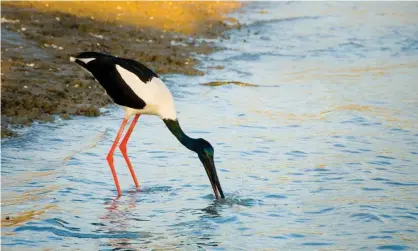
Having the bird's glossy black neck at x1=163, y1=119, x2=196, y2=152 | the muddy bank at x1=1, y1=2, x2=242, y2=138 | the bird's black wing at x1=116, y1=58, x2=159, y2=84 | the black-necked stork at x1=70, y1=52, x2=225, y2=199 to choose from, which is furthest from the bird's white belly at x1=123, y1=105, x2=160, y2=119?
the muddy bank at x1=1, y1=2, x2=242, y2=138

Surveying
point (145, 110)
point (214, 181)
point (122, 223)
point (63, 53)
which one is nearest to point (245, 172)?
point (214, 181)

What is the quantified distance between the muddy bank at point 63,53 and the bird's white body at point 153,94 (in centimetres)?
171

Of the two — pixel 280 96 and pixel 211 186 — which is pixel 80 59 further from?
pixel 280 96

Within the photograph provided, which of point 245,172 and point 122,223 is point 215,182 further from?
point 122,223

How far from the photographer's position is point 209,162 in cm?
758

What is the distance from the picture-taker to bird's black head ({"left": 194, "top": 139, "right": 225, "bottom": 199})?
7.43 m

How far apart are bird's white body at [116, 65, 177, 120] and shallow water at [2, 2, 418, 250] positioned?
61 cm

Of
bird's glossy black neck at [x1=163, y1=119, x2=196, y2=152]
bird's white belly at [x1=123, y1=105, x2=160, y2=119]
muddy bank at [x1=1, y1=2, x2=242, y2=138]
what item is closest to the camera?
bird's glossy black neck at [x1=163, y1=119, x2=196, y2=152]

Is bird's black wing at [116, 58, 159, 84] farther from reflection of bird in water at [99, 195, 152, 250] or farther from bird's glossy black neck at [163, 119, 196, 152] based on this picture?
reflection of bird in water at [99, 195, 152, 250]

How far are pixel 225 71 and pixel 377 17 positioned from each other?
8.23 m

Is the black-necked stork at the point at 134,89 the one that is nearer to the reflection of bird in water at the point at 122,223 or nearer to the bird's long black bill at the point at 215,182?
the bird's long black bill at the point at 215,182

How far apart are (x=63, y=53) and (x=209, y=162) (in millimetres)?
5932

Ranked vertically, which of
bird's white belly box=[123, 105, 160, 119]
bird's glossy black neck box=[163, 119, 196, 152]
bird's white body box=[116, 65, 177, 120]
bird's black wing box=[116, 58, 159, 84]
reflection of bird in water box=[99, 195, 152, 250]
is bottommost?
reflection of bird in water box=[99, 195, 152, 250]

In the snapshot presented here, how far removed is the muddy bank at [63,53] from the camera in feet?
33.4
